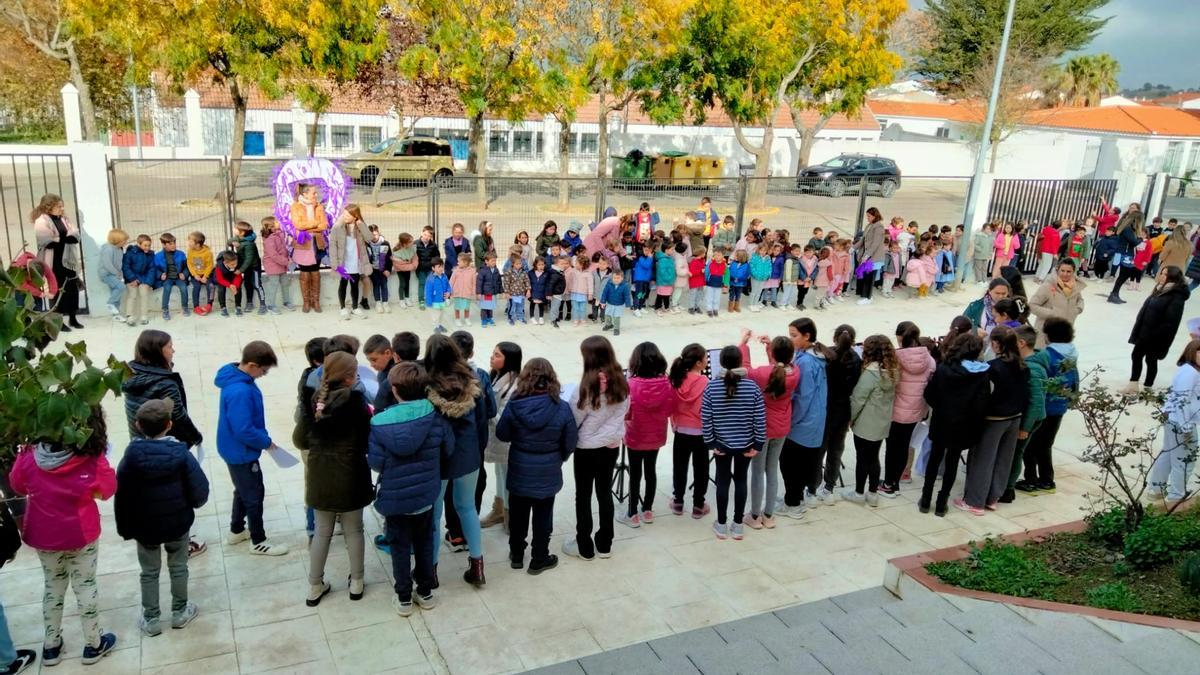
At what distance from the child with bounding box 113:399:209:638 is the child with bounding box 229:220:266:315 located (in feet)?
24.5

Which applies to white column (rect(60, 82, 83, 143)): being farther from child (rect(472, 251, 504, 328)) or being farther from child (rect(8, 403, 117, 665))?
child (rect(8, 403, 117, 665))

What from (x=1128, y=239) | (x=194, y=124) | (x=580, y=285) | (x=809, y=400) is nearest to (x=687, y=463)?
(x=809, y=400)

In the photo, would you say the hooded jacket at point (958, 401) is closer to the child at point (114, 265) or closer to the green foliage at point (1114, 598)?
the green foliage at point (1114, 598)

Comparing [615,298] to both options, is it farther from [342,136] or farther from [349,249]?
[342,136]

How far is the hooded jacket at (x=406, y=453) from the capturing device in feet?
16.1

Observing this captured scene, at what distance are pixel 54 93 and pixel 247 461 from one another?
114 feet

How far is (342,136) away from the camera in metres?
33.9

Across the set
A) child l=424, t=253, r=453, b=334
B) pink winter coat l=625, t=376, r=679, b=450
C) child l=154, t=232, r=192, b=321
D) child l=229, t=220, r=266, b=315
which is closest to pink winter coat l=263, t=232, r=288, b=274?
child l=229, t=220, r=266, b=315

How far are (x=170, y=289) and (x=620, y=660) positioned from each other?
364 inches

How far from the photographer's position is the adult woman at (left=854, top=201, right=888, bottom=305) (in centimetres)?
1459

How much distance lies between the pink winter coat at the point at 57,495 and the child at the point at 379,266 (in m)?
8.16

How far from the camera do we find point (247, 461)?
227 inches

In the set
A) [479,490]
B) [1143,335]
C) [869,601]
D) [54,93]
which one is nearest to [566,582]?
[479,490]

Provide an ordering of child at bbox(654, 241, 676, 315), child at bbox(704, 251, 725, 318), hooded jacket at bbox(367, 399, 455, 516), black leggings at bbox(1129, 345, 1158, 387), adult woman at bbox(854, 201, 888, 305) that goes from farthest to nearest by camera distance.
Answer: adult woman at bbox(854, 201, 888, 305) < child at bbox(704, 251, 725, 318) < child at bbox(654, 241, 676, 315) < black leggings at bbox(1129, 345, 1158, 387) < hooded jacket at bbox(367, 399, 455, 516)
